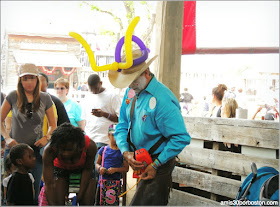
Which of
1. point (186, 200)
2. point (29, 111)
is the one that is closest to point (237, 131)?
point (186, 200)

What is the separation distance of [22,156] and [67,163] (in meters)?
0.49

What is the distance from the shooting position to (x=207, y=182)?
376 cm

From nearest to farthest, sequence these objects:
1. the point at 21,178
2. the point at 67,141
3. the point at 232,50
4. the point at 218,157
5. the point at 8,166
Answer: the point at 67,141
the point at 21,178
the point at 8,166
the point at 218,157
the point at 232,50

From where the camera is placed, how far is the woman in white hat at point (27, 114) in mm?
3418

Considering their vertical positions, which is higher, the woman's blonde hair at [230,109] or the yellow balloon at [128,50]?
the yellow balloon at [128,50]

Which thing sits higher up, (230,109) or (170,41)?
(170,41)

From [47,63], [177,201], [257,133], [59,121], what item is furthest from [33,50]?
[257,133]

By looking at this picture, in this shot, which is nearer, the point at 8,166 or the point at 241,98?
the point at 8,166

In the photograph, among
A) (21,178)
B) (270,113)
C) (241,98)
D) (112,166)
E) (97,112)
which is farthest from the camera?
(241,98)

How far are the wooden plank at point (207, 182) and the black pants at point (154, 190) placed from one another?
1.04m

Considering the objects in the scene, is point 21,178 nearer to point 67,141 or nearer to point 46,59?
point 67,141

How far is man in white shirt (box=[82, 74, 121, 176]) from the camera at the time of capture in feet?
14.6

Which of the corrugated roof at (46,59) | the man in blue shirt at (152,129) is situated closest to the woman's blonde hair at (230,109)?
the man in blue shirt at (152,129)

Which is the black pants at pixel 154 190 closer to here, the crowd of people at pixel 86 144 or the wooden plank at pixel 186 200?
the crowd of people at pixel 86 144
